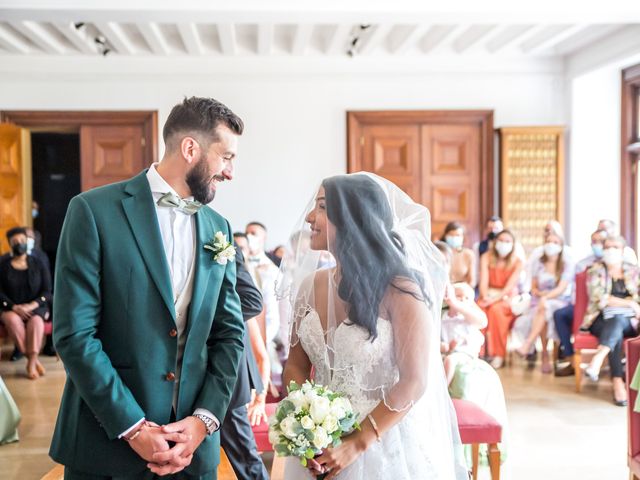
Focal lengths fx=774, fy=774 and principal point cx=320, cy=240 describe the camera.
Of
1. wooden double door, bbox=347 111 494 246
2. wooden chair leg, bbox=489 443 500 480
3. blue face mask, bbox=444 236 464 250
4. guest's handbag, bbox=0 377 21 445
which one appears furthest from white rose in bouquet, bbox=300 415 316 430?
wooden double door, bbox=347 111 494 246

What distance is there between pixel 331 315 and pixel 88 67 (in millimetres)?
8386

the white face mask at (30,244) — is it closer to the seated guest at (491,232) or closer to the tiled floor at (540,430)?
the tiled floor at (540,430)

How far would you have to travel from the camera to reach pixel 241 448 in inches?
142

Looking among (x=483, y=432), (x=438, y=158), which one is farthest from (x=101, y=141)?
(x=483, y=432)

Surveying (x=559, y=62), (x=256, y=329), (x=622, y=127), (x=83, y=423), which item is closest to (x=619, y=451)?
(x=256, y=329)

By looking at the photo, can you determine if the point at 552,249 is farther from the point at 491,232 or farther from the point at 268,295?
the point at 268,295

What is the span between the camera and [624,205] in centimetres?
981

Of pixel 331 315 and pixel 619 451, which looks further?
pixel 619 451

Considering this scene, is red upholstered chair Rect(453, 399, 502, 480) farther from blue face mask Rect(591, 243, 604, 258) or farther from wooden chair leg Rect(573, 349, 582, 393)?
blue face mask Rect(591, 243, 604, 258)

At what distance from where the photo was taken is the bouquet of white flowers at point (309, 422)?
2.20 metres

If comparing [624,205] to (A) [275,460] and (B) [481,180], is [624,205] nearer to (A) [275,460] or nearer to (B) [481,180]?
(B) [481,180]

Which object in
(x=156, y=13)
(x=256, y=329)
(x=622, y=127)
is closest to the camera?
(x=256, y=329)

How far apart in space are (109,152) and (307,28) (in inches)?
129

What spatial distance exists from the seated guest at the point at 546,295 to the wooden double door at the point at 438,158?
1.81m
